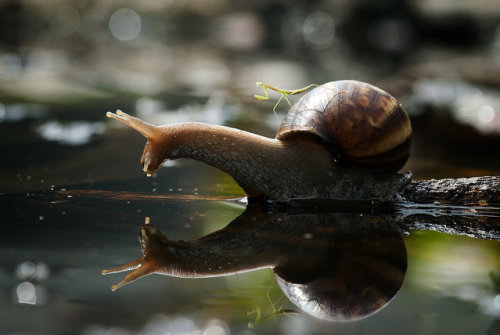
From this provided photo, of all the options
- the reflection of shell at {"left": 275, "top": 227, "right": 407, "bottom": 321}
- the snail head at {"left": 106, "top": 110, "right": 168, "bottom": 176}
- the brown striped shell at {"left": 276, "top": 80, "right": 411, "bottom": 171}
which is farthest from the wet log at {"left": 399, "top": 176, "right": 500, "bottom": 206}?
the snail head at {"left": 106, "top": 110, "right": 168, "bottom": 176}

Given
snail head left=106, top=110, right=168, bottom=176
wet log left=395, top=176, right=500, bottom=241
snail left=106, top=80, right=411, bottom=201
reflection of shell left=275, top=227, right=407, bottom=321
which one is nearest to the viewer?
reflection of shell left=275, top=227, right=407, bottom=321

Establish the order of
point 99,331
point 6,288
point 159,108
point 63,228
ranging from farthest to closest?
point 159,108 → point 63,228 → point 6,288 → point 99,331

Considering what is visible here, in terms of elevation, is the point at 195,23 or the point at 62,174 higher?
the point at 62,174

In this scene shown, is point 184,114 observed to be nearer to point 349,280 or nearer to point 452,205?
point 452,205

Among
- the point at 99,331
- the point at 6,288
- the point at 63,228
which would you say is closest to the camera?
the point at 99,331

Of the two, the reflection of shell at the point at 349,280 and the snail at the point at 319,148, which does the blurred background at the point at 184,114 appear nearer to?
the reflection of shell at the point at 349,280

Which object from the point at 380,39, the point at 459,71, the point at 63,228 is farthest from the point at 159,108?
the point at 380,39

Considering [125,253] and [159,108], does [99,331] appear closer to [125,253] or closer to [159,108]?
[125,253]

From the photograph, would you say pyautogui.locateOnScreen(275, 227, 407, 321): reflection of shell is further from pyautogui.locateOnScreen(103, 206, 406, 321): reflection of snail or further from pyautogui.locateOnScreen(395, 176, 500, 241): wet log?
pyautogui.locateOnScreen(395, 176, 500, 241): wet log

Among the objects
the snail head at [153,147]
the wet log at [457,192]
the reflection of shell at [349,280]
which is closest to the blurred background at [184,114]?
Result: the reflection of shell at [349,280]
